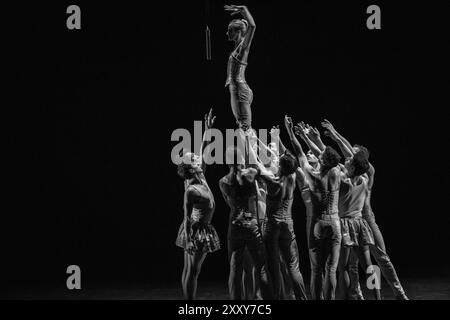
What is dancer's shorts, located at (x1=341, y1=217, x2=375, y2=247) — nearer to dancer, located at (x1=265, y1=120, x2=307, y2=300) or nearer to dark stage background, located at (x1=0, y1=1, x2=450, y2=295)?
dancer, located at (x1=265, y1=120, x2=307, y2=300)

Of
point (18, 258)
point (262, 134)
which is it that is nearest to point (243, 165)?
point (262, 134)

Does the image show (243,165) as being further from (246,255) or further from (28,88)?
(28,88)

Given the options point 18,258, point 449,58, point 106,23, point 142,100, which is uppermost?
point 106,23

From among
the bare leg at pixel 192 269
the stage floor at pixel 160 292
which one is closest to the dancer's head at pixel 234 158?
the bare leg at pixel 192 269

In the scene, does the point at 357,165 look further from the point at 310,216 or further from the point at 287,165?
the point at 287,165

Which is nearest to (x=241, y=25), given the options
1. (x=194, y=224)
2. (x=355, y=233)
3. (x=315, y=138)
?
(x=315, y=138)

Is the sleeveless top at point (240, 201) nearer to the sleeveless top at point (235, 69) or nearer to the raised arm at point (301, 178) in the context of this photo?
the raised arm at point (301, 178)

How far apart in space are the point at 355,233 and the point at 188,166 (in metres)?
1.71

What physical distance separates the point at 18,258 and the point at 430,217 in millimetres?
5977

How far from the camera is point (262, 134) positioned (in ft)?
22.0

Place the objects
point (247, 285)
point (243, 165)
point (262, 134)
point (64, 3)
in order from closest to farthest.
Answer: point (243, 165)
point (247, 285)
point (262, 134)
point (64, 3)

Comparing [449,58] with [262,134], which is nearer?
[262,134]

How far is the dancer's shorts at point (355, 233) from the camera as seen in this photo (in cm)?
544

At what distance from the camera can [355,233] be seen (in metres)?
5.47
